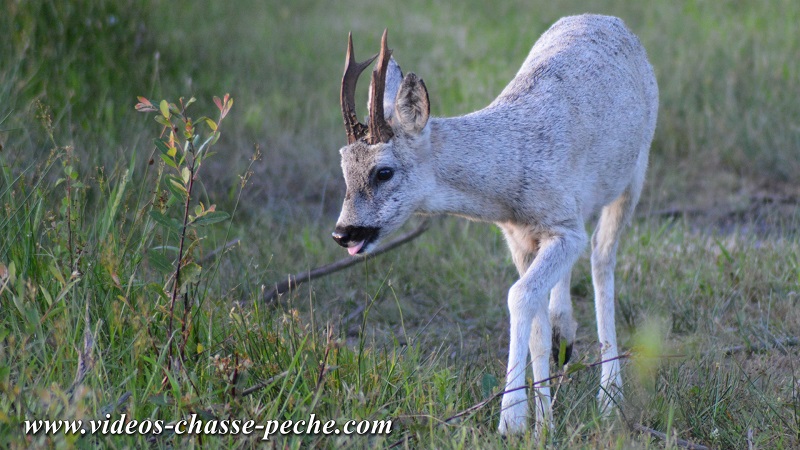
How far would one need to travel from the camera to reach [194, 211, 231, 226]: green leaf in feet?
13.6

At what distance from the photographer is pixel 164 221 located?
4.05 m

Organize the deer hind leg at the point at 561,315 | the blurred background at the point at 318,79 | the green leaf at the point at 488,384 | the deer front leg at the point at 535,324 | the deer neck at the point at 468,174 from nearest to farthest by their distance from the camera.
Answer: the deer front leg at the point at 535,324
the green leaf at the point at 488,384
the deer neck at the point at 468,174
the deer hind leg at the point at 561,315
the blurred background at the point at 318,79

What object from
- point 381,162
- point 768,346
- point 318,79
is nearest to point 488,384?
point 381,162

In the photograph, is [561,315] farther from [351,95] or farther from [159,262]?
[159,262]

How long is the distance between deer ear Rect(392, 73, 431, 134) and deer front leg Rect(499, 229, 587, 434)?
0.83m

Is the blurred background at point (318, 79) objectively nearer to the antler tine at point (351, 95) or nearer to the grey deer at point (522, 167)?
the antler tine at point (351, 95)

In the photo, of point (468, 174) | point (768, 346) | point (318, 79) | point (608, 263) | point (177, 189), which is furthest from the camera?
point (318, 79)

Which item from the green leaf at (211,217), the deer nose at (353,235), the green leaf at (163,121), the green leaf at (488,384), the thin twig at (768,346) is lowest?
the thin twig at (768,346)

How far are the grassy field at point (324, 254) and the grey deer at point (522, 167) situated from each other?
0.25m

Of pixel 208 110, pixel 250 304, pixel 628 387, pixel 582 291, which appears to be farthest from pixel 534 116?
pixel 208 110

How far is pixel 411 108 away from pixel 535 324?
1.27 m

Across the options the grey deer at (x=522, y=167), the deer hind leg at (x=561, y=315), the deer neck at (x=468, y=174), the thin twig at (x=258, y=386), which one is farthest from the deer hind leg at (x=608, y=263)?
the thin twig at (x=258, y=386)

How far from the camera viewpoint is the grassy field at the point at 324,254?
→ 13.3 ft

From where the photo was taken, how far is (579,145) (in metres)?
5.02
